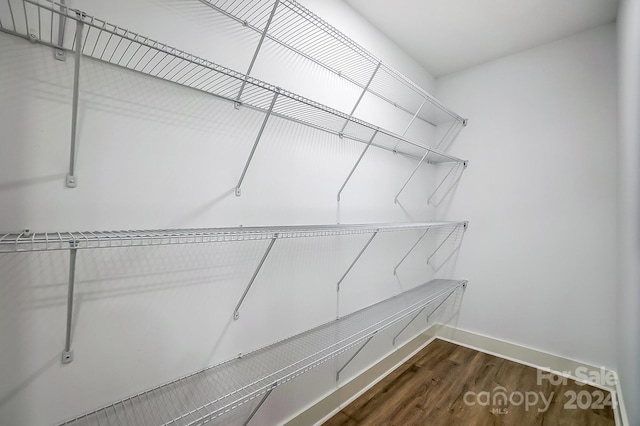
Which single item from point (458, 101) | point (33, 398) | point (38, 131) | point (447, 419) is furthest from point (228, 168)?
point (458, 101)

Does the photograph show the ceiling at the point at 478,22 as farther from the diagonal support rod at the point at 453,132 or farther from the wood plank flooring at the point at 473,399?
the wood plank flooring at the point at 473,399

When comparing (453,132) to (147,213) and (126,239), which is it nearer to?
(147,213)

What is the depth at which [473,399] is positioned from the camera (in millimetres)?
1658

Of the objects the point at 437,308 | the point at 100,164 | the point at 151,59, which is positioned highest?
the point at 151,59

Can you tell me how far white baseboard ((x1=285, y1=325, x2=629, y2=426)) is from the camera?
1.46 meters

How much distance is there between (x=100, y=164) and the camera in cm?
82

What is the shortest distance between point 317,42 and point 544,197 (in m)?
2.05

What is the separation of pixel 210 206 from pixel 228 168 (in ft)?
0.59

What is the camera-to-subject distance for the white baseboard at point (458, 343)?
1.46 metres

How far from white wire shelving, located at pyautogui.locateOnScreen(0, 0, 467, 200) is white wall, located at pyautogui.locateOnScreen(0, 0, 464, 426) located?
32 mm

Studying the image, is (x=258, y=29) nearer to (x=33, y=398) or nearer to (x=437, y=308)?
(x=33, y=398)

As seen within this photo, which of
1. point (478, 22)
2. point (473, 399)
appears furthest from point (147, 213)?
point (478, 22)

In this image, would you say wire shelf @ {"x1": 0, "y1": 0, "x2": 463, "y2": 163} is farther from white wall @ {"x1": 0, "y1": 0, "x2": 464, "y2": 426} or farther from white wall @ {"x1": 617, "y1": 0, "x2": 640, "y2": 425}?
white wall @ {"x1": 617, "y1": 0, "x2": 640, "y2": 425}

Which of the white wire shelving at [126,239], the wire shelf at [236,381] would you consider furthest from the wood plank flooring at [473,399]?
the white wire shelving at [126,239]
